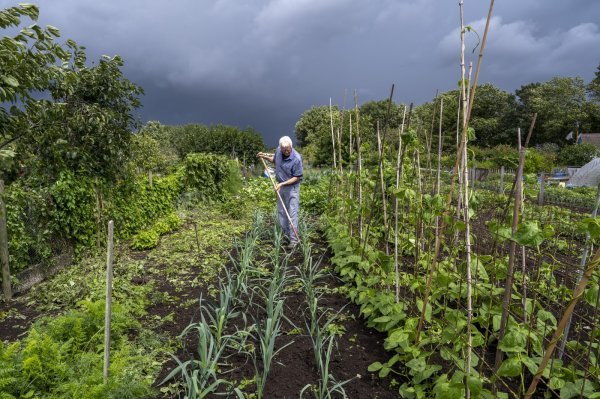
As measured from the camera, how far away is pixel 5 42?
2459mm

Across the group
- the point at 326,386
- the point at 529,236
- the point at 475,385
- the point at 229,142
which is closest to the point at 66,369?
the point at 326,386

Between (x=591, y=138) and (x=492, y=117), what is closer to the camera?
(x=591, y=138)

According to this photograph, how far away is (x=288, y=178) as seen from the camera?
6000 mm

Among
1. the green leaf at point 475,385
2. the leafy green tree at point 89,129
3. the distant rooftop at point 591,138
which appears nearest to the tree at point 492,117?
the distant rooftop at point 591,138

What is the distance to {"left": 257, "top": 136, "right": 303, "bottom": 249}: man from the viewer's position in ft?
18.8

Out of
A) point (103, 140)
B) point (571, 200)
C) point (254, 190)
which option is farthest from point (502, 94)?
point (103, 140)

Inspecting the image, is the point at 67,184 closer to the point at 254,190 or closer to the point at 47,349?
the point at 47,349

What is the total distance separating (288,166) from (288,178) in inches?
8.9

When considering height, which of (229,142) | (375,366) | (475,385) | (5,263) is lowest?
(375,366)

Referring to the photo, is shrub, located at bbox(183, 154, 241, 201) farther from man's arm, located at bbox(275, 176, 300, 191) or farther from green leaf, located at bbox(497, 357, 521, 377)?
green leaf, located at bbox(497, 357, 521, 377)

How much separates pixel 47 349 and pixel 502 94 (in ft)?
161

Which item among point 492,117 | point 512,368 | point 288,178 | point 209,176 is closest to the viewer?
point 512,368

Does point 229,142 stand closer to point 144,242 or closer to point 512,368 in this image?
point 144,242

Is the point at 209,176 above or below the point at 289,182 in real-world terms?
above
